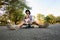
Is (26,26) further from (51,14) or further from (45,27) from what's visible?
(51,14)

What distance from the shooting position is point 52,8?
414 cm

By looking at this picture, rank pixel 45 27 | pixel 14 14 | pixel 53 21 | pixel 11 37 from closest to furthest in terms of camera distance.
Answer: pixel 11 37 → pixel 45 27 → pixel 53 21 → pixel 14 14

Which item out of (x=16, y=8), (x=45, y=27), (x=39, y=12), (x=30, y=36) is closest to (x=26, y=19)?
(x=45, y=27)

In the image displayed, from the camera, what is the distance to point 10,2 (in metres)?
4.43

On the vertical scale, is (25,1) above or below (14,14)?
above

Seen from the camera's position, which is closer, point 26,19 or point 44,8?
point 26,19

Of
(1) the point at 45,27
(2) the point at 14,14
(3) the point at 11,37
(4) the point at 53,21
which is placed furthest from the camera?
(2) the point at 14,14

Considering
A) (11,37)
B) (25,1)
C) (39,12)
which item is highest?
(25,1)

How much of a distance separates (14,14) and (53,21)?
962mm

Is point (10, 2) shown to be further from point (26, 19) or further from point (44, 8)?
point (26, 19)

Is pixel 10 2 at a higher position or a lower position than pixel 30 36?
higher

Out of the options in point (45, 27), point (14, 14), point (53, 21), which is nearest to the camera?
point (45, 27)

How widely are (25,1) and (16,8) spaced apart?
296 mm

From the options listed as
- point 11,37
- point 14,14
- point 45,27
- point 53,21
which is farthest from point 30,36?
point 14,14
